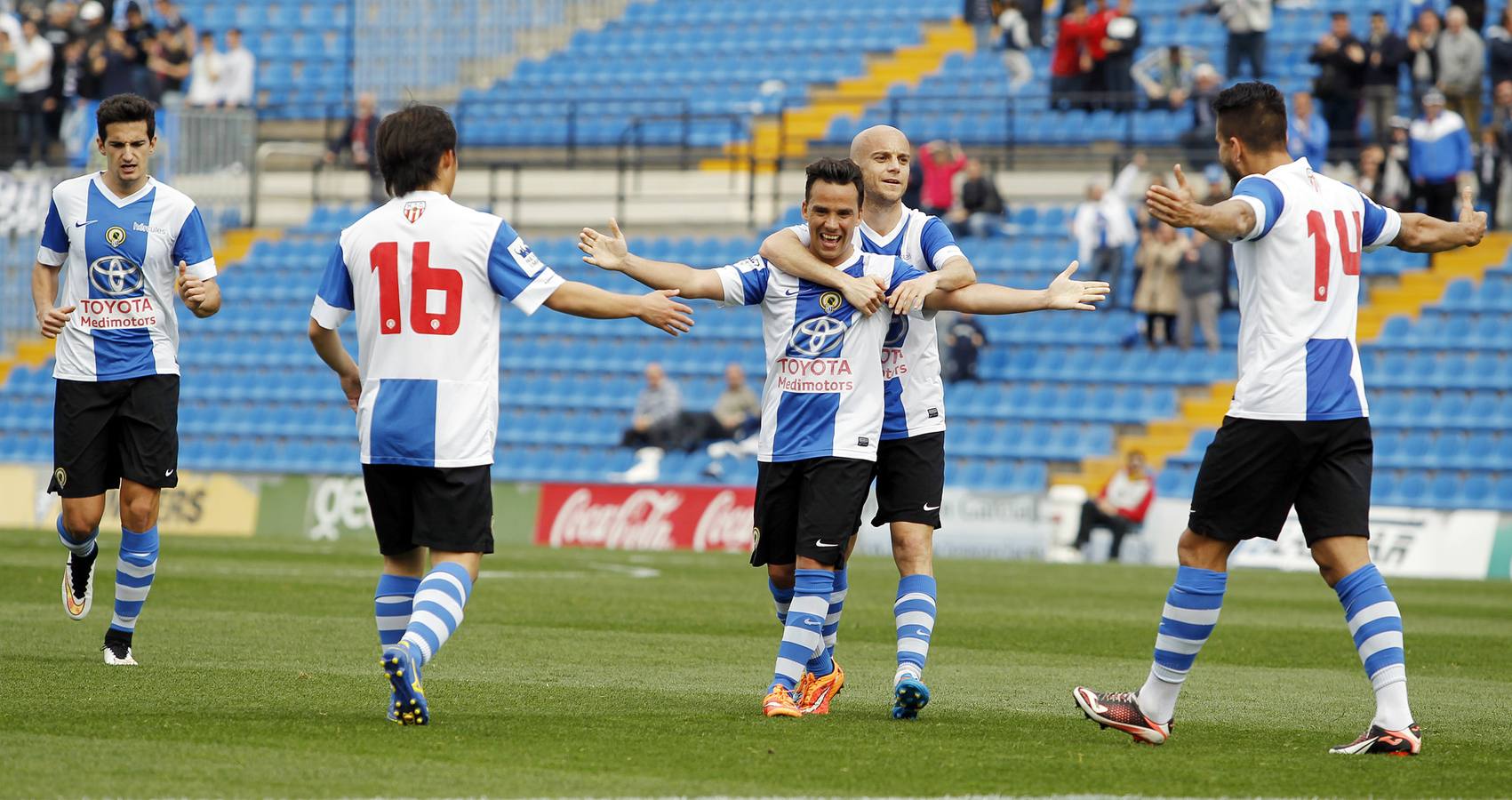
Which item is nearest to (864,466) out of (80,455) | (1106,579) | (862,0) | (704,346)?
(80,455)

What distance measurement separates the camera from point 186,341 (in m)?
28.1

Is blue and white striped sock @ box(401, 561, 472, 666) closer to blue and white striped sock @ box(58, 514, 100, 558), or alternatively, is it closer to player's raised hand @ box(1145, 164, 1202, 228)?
player's raised hand @ box(1145, 164, 1202, 228)

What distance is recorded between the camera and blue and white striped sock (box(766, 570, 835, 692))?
26.5 feet

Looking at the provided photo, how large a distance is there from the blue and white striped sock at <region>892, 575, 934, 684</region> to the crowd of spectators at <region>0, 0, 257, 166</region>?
22.9m

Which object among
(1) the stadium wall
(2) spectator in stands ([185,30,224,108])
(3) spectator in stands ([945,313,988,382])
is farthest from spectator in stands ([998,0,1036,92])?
(2) spectator in stands ([185,30,224,108])

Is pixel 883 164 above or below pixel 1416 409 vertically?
above

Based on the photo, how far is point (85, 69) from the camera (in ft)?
96.9

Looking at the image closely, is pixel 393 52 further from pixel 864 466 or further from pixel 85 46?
pixel 864 466

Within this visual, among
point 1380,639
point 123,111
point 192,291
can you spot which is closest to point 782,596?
point 1380,639

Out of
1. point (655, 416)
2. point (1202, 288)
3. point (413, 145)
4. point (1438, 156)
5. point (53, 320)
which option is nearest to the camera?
point (413, 145)

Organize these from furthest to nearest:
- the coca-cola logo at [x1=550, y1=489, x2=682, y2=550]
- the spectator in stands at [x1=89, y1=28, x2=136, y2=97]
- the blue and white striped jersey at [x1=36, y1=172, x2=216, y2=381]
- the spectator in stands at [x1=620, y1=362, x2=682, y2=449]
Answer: the spectator in stands at [x1=89, y1=28, x2=136, y2=97]
the spectator in stands at [x1=620, y1=362, x2=682, y2=449]
the coca-cola logo at [x1=550, y1=489, x2=682, y2=550]
the blue and white striped jersey at [x1=36, y1=172, x2=216, y2=381]

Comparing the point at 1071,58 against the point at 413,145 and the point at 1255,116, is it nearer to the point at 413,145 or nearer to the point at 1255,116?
the point at 1255,116

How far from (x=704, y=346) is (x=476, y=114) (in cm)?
679

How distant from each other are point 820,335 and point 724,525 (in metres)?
13.8
